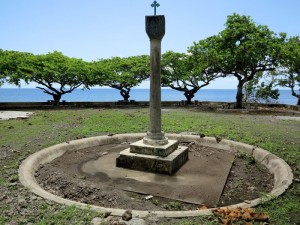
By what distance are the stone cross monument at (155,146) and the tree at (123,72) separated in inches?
808

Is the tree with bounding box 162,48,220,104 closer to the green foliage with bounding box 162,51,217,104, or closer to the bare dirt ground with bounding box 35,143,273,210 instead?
the green foliage with bounding box 162,51,217,104

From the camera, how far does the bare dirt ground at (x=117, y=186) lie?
17.0 feet

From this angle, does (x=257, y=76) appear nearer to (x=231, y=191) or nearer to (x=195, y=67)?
(x=195, y=67)

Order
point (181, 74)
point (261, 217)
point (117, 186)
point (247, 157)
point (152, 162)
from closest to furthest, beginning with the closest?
1. point (261, 217)
2. point (117, 186)
3. point (152, 162)
4. point (247, 157)
5. point (181, 74)

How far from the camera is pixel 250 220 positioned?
3.98 metres

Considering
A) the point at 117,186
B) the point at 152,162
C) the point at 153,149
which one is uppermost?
the point at 153,149

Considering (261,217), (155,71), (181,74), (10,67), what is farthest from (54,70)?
(261,217)

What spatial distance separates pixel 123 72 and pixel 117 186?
23624mm

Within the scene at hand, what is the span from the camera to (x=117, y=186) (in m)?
6.01

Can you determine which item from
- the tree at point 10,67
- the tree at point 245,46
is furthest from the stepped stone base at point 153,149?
the tree at point 10,67

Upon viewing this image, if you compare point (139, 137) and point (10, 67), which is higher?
point (10, 67)

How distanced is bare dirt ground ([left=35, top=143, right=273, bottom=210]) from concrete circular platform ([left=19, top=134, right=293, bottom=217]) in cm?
24

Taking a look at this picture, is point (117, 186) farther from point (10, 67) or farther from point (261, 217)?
point (10, 67)

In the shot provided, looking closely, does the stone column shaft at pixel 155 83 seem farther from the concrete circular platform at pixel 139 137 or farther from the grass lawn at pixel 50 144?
the grass lawn at pixel 50 144
